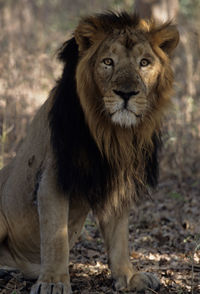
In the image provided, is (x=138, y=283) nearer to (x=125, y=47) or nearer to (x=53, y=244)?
(x=53, y=244)

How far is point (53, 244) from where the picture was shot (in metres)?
3.56

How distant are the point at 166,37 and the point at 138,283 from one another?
182 cm

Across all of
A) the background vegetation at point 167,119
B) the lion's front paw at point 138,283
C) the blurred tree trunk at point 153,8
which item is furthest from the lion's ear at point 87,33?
the blurred tree trunk at point 153,8

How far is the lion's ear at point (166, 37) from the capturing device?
374 cm

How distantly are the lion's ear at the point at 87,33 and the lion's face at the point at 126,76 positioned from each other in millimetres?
103

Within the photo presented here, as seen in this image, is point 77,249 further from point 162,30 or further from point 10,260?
point 162,30

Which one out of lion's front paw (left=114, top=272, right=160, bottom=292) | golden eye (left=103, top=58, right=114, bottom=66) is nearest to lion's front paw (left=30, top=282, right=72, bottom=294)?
lion's front paw (left=114, top=272, right=160, bottom=292)

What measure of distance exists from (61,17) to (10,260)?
51.1 feet

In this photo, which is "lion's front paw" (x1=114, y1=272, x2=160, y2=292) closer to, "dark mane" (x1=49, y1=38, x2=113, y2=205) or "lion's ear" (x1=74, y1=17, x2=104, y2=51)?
"dark mane" (x1=49, y1=38, x2=113, y2=205)

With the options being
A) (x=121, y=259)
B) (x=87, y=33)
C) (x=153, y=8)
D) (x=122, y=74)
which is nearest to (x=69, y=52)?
(x=87, y=33)

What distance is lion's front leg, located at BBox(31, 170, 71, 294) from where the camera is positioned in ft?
11.6

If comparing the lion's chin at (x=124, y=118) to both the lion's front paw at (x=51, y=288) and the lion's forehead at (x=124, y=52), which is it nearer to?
the lion's forehead at (x=124, y=52)

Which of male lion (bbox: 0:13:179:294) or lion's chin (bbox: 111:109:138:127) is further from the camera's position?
male lion (bbox: 0:13:179:294)

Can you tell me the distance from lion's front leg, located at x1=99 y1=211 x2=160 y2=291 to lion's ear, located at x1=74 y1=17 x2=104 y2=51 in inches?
51.3
